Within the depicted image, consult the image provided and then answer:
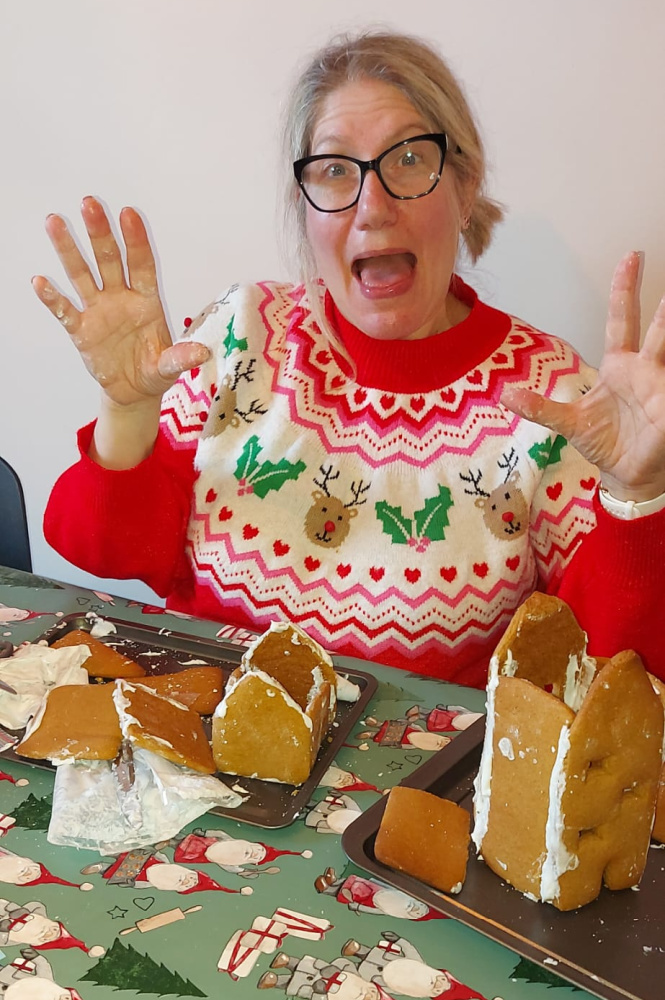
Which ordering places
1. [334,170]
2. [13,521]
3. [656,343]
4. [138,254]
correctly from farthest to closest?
[13,521], [334,170], [138,254], [656,343]

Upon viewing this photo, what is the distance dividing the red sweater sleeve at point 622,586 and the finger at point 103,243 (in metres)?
0.65

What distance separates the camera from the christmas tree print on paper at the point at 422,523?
125 cm

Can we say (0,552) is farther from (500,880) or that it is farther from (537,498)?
(500,880)

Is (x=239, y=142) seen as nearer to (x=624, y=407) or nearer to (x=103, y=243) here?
(x=103, y=243)

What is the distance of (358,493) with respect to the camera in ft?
4.21

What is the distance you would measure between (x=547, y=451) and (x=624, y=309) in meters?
0.30

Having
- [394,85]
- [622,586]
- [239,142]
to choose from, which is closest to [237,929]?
[622,586]

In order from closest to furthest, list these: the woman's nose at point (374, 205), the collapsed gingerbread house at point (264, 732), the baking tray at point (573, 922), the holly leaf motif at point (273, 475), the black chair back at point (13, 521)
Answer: the baking tray at point (573, 922) < the collapsed gingerbread house at point (264, 732) < the woman's nose at point (374, 205) < the holly leaf motif at point (273, 475) < the black chair back at point (13, 521)

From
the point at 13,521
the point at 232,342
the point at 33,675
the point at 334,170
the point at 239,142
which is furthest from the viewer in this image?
the point at 239,142

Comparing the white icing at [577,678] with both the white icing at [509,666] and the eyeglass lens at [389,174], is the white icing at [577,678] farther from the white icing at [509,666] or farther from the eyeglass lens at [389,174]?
the eyeglass lens at [389,174]

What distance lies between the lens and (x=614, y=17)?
135 centimetres


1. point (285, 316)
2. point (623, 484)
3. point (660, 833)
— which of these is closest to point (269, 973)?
point (660, 833)

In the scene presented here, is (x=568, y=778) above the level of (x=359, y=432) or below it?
below

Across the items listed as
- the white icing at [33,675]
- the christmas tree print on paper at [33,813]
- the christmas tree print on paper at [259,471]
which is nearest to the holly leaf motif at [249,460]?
the christmas tree print on paper at [259,471]
